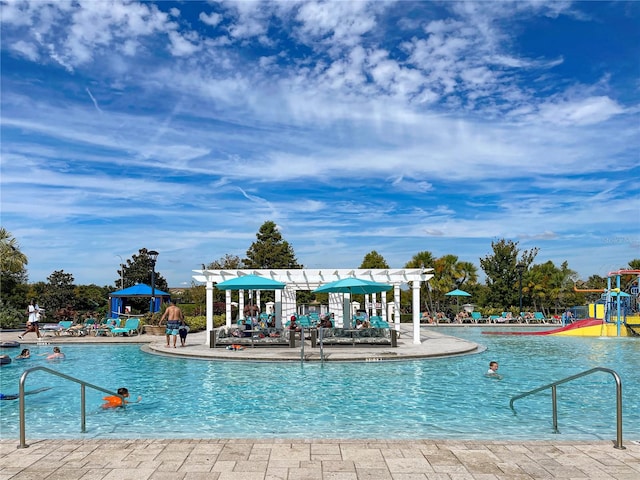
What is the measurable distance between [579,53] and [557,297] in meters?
26.3

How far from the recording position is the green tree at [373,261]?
44438 mm

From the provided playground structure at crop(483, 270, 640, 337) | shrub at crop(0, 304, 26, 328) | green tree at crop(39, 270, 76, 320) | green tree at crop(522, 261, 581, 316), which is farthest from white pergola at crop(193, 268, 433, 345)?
green tree at crop(522, 261, 581, 316)

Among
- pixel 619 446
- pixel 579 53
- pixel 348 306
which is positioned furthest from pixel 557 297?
pixel 619 446

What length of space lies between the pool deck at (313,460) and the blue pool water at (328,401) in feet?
4.85

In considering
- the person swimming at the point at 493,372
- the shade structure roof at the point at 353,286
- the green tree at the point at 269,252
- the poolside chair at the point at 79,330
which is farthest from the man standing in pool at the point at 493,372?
the green tree at the point at 269,252

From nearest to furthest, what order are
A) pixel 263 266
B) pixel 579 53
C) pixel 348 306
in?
pixel 579 53, pixel 348 306, pixel 263 266

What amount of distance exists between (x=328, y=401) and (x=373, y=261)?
35.7 metres

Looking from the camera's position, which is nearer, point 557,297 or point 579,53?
point 579,53

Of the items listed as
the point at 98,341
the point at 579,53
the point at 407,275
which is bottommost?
the point at 98,341

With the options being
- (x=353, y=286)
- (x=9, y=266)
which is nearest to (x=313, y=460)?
(x=353, y=286)

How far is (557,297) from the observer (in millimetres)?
39062

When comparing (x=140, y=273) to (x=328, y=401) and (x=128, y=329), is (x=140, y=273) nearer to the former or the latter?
(x=128, y=329)

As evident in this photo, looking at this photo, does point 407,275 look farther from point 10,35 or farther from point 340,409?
point 10,35

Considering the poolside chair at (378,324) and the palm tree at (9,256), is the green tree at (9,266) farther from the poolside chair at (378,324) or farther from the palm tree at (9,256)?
the poolside chair at (378,324)
